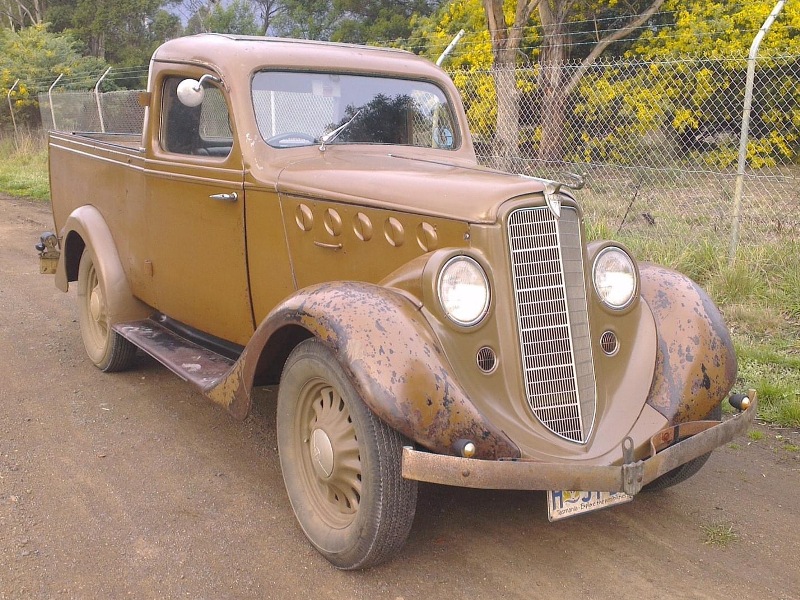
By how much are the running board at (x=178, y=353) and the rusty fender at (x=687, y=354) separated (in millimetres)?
1851

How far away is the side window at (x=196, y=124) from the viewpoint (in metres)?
3.86

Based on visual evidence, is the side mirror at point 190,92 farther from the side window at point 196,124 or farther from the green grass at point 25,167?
the green grass at point 25,167

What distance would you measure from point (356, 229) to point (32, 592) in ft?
5.72

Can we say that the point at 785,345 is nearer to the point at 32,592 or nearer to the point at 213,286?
the point at 213,286

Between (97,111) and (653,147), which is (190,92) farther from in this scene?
(97,111)

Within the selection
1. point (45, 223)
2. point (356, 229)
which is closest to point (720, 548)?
point (356, 229)

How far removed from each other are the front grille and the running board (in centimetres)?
142

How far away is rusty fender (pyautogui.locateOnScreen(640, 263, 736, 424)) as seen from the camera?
2.97 m

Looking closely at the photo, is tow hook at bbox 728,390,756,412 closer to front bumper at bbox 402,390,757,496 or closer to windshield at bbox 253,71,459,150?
front bumper at bbox 402,390,757,496

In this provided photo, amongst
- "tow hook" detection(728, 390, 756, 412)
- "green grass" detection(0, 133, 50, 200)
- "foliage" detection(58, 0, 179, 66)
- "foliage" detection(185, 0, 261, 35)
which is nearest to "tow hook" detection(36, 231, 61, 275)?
"tow hook" detection(728, 390, 756, 412)

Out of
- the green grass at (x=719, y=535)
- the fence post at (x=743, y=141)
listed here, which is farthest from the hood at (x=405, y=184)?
the fence post at (x=743, y=141)

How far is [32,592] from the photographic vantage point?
2658mm

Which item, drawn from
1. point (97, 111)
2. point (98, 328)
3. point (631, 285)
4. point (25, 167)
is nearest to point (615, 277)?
point (631, 285)

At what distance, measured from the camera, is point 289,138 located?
3.80 metres
